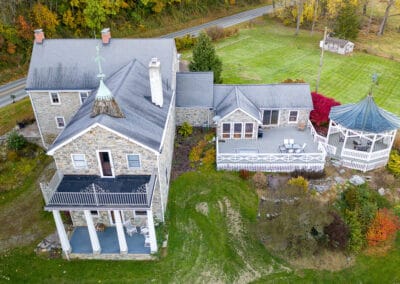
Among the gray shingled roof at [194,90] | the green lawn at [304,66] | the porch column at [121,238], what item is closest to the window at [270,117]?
the gray shingled roof at [194,90]

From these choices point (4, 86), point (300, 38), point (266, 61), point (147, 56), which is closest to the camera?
point (147, 56)

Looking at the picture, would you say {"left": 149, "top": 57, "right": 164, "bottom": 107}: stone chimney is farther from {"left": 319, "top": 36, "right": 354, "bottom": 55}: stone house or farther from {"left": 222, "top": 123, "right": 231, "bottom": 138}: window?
{"left": 319, "top": 36, "right": 354, "bottom": 55}: stone house

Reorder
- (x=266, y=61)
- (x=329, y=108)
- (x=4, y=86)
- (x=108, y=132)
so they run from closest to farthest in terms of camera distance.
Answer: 1. (x=108, y=132)
2. (x=329, y=108)
3. (x=4, y=86)
4. (x=266, y=61)

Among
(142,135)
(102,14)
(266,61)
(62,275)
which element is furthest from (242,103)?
(102,14)

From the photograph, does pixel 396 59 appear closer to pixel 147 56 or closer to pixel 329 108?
pixel 329 108

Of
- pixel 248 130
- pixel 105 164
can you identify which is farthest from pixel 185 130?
pixel 105 164

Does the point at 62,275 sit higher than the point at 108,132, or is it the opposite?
the point at 108,132

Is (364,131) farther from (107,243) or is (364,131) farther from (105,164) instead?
(107,243)

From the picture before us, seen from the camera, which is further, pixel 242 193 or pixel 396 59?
pixel 396 59
